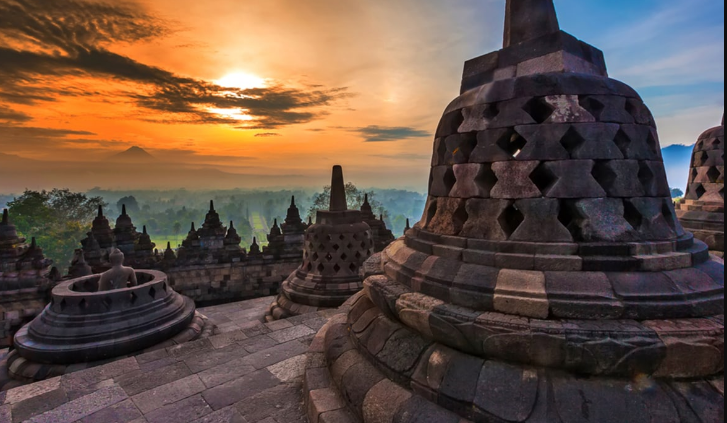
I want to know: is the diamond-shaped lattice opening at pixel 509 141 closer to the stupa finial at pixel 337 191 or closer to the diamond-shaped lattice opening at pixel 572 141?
the diamond-shaped lattice opening at pixel 572 141

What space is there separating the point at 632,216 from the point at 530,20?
1.89 meters

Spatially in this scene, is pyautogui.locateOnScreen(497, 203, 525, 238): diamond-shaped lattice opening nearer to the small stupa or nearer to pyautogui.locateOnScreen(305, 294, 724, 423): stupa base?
pyautogui.locateOnScreen(305, 294, 724, 423): stupa base

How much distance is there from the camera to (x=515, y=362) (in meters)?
2.29

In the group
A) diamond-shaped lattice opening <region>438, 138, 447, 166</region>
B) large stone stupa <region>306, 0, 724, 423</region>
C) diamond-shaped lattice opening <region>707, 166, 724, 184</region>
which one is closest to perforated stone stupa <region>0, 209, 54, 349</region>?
large stone stupa <region>306, 0, 724, 423</region>

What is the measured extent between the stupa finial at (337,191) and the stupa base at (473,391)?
6.10 metres

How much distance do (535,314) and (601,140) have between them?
1.41 metres

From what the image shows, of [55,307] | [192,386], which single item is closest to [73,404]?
[192,386]

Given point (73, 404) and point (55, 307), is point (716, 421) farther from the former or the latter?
point (55, 307)

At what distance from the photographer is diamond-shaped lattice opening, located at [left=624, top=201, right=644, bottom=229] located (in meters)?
2.65

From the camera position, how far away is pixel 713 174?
7727mm

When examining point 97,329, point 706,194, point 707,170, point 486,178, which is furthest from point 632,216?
point 97,329

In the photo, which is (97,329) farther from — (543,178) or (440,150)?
(543,178)

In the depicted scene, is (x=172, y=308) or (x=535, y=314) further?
(x=172, y=308)

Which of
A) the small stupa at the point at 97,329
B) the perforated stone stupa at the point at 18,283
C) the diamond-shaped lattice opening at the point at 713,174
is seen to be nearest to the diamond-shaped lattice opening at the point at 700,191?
the diamond-shaped lattice opening at the point at 713,174
